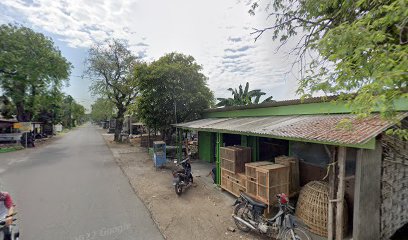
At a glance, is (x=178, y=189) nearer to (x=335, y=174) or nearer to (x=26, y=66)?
(x=335, y=174)

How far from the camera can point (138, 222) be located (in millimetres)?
5941

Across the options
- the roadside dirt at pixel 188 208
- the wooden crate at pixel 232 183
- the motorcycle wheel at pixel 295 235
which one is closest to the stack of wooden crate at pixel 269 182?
the wooden crate at pixel 232 183

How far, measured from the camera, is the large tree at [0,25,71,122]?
20125 millimetres

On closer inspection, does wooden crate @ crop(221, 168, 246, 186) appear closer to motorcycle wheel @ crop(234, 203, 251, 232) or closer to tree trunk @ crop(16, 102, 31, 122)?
motorcycle wheel @ crop(234, 203, 251, 232)

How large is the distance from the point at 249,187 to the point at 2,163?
15507mm

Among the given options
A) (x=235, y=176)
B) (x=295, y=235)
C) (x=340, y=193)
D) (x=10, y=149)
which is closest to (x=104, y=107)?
(x=10, y=149)

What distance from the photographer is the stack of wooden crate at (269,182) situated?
6012 mm

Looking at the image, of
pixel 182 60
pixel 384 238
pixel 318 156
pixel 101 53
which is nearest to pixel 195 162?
pixel 182 60

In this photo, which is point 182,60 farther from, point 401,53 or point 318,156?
point 401,53

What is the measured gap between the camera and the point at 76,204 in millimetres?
7070

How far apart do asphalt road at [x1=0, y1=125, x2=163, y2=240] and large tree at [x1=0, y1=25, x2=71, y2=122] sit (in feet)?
42.6

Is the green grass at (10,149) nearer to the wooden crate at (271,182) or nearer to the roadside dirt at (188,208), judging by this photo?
the roadside dirt at (188,208)

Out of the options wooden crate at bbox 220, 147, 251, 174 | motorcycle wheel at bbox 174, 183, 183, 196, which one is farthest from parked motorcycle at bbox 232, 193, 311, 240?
motorcycle wheel at bbox 174, 183, 183, 196

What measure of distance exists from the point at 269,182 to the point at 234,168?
1845 millimetres
